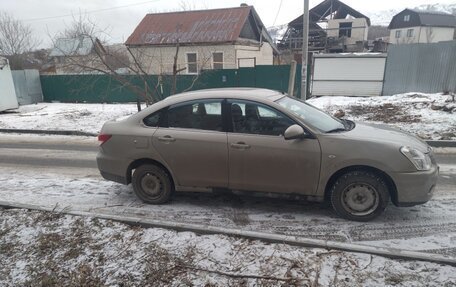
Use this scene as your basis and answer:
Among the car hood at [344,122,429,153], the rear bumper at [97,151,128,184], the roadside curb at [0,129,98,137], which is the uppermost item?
the car hood at [344,122,429,153]

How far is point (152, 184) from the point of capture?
4.64 metres

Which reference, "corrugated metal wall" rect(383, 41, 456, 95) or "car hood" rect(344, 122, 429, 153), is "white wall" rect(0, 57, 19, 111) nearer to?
"car hood" rect(344, 122, 429, 153)

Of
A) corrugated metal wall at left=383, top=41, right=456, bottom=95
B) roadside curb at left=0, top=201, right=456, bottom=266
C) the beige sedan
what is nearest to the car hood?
the beige sedan

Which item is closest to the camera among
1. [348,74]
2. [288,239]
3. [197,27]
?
[288,239]

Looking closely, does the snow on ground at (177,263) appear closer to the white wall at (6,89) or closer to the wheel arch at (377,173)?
the wheel arch at (377,173)

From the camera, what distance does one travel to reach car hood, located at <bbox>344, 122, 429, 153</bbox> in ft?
12.6

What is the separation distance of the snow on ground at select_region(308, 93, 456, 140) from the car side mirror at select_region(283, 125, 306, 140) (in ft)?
19.9

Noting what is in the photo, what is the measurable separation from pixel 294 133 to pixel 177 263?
189 centimetres

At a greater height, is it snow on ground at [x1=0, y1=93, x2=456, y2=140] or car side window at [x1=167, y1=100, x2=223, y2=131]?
car side window at [x1=167, y1=100, x2=223, y2=131]

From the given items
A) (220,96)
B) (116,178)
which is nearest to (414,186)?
(220,96)

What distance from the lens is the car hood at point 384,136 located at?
3.84 metres

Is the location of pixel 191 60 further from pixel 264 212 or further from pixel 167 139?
pixel 264 212

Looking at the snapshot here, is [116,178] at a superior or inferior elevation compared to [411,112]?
superior

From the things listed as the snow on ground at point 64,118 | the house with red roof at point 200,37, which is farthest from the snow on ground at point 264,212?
the house with red roof at point 200,37
